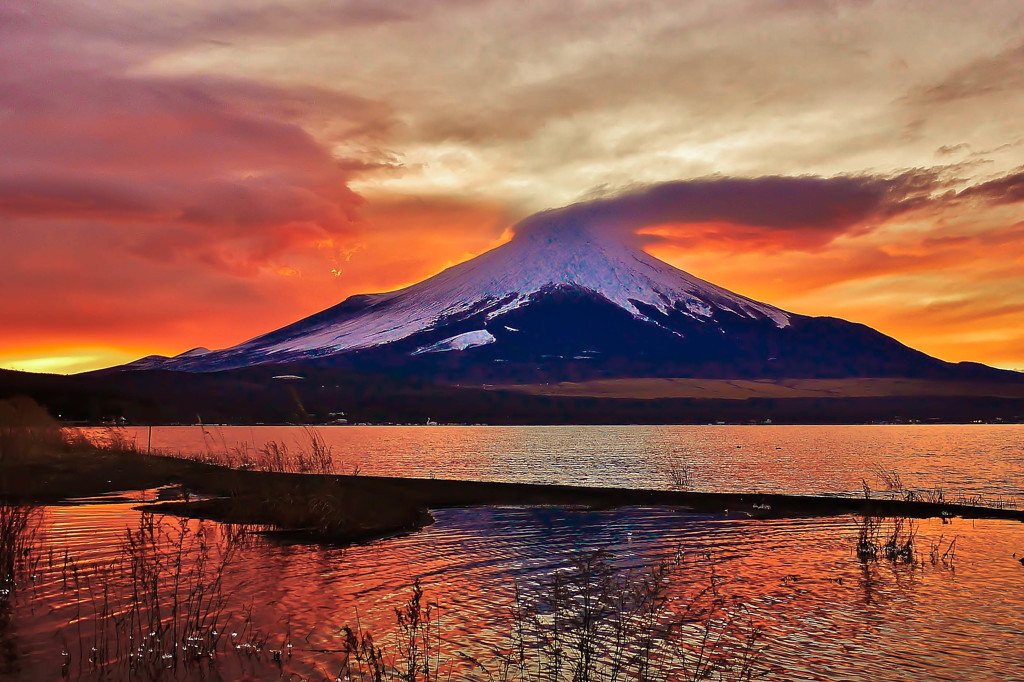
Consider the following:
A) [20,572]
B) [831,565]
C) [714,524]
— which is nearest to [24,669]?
[20,572]

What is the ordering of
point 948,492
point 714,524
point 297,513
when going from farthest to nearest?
point 948,492 → point 714,524 → point 297,513

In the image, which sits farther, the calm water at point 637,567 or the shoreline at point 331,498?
the shoreline at point 331,498

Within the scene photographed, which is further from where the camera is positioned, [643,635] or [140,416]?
[140,416]

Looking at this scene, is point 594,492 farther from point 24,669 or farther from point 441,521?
point 24,669

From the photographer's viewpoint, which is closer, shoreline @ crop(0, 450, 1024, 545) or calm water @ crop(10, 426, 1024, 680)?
calm water @ crop(10, 426, 1024, 680)

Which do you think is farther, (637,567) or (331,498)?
(331,498)

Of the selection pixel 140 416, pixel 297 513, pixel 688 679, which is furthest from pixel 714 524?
pixel 140 416

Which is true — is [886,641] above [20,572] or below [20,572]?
below

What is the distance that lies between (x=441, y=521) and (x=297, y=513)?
6018mm

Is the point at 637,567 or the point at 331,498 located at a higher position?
the point at 331,498

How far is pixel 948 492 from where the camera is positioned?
1929 inches

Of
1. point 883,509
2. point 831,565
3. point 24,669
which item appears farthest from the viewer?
point 883,509

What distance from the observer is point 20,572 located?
18.0m

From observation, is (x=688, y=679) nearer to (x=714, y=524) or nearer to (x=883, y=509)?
(x=714, y=524)
